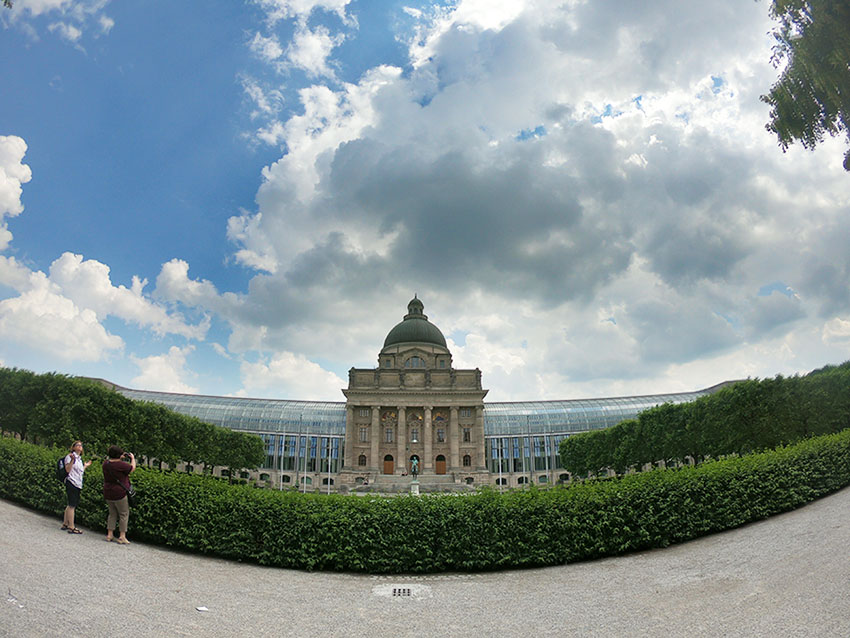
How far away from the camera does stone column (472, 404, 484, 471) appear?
84.4 meters

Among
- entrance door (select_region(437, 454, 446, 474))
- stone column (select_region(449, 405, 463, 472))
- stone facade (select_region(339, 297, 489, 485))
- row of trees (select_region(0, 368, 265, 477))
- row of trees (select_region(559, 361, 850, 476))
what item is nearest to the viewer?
row of trees (select_region(559, 361, 850, 476))

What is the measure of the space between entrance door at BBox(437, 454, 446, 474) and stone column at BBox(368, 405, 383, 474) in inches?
340

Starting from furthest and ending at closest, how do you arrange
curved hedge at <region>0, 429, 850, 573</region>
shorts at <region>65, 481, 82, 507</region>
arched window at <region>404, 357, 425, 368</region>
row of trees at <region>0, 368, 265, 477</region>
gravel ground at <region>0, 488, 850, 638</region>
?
arched window at <region>404, 357, 425, 368</region> < row of trees at <region>0, 368, 265, 477</region> < shorts at <region>65, 481, 82, 507</region> < curved hedge at <region>0, 429, 850, 573</region> < gravel ground at <region>0, 488, 850, 638</region>

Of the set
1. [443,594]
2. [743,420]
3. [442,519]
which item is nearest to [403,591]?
[443,594]

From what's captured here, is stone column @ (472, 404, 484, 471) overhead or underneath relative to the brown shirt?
overhead

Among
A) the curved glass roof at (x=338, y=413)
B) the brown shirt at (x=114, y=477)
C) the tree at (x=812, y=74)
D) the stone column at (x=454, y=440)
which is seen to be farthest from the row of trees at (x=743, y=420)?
the curved glass roof at (x=338, y=413)

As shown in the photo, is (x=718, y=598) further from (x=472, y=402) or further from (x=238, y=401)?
(x=238, y=401)

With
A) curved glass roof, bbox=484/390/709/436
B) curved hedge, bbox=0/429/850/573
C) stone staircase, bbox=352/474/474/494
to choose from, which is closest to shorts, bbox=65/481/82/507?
curved hedge, bbox=0/429/850/573

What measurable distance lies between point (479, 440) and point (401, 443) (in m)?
11.8

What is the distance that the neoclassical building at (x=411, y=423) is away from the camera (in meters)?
84.4

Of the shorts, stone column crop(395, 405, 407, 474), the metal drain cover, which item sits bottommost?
the metal drain cover

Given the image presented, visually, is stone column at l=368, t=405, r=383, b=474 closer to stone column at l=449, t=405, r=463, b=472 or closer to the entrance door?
the entrance door

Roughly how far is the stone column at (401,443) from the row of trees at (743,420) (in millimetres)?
32352

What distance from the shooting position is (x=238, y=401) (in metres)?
97.1
